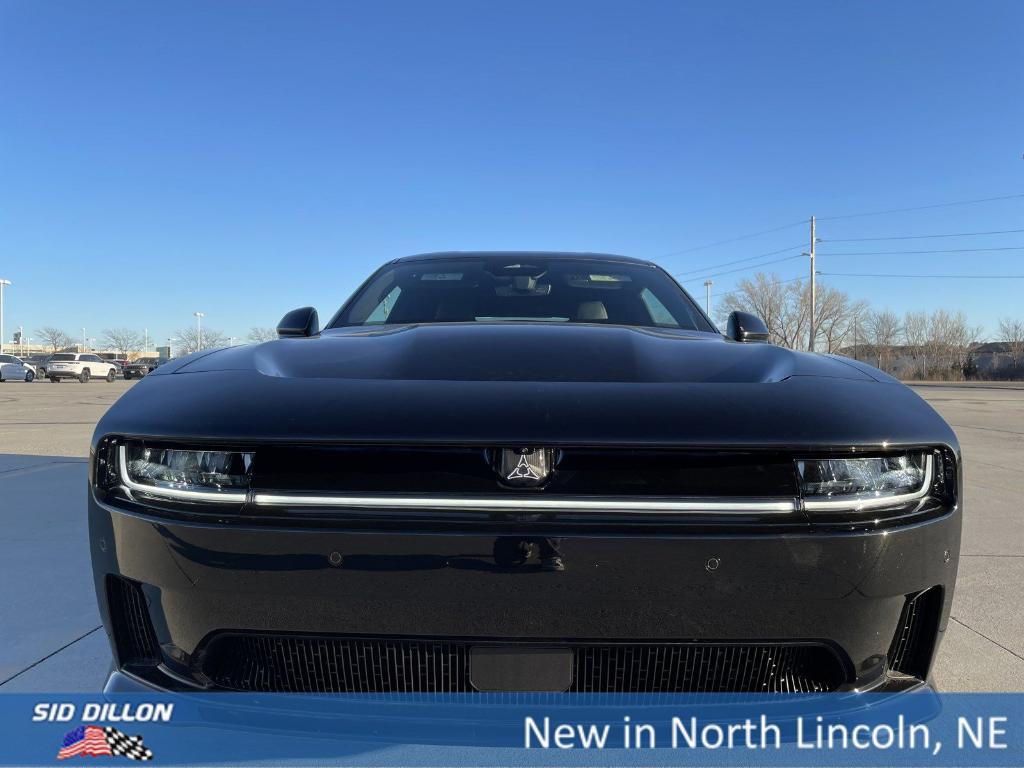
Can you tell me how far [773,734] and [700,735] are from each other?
0.13m

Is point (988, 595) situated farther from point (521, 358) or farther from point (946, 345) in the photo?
point (946, 345)

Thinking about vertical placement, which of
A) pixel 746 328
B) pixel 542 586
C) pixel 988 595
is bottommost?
pixel 988 595

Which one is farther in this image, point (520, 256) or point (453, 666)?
point (520, 256)

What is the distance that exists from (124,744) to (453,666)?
30.6 inches

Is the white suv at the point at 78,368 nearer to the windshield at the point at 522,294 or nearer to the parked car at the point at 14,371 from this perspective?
the parked car at the point at 14,371

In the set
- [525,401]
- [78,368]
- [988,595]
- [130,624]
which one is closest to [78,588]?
Answer: [130,624]

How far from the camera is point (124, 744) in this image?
4.97ft

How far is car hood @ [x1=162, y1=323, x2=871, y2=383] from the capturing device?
1554mm

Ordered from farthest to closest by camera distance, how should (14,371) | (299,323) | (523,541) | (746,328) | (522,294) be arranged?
(14,371) < (522,294) < (299,323) < (746,328) < (523,541)

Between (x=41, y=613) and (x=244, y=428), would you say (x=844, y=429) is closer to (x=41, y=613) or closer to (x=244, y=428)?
(x=244, y=428)

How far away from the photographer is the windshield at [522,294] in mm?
2707

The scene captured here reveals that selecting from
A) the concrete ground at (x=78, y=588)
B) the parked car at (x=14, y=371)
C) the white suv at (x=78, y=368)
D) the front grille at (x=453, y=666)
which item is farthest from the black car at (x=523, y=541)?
the parked car at (x=14, y=371)

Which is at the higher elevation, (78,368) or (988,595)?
(78,368)

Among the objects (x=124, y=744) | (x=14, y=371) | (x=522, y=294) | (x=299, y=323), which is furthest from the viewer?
(x=14, y=371)
